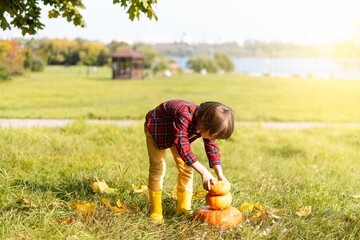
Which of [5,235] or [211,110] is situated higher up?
[211,110]

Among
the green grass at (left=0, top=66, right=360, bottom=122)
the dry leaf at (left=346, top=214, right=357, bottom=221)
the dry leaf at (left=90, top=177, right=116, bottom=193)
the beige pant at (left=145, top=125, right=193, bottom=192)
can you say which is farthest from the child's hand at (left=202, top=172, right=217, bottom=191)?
the green grass at (left=0, top=66, right=360, bottom=122)

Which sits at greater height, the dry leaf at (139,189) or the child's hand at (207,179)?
the child's hand at (207,179)

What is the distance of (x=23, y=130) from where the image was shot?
573 cm

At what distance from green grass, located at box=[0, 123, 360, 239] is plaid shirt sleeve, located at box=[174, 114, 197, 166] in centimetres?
49

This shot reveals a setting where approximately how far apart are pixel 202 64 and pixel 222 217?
131 ft

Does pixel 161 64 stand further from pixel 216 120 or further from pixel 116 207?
pixel 216 120

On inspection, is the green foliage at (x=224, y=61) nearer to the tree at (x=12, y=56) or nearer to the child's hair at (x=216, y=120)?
the tree at (x=12, y=56)

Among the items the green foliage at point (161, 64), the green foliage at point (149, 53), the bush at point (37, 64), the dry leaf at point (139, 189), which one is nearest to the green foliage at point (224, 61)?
the green foliage at point (149, 53)

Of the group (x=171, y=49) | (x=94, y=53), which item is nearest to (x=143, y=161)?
(x=94, y=53)

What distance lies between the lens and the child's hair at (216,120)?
99.7 inches

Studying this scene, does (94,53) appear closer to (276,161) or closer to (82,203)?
(276,161)

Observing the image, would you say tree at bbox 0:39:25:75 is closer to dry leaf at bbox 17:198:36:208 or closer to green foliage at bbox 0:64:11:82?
green foliage at bbox 0:64:11:82

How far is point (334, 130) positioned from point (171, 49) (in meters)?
30.3

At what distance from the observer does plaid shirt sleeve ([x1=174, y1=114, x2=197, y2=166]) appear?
2562mm
